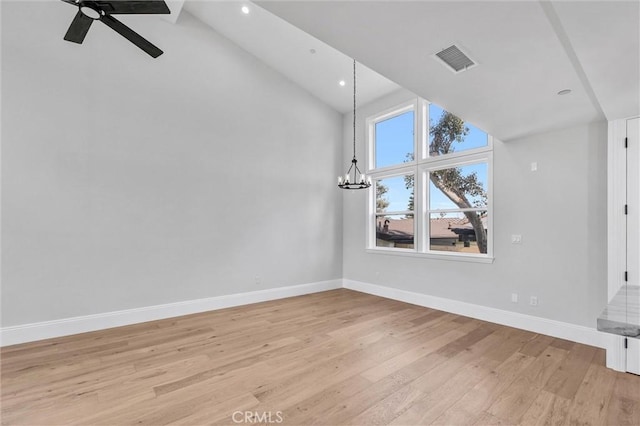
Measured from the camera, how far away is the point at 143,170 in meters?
4.04

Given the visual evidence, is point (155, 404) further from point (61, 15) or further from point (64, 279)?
point (61, 15)

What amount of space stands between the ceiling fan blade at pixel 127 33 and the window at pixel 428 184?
404 cm

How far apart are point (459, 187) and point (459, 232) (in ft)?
2.33

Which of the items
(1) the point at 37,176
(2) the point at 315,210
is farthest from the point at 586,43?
(1) the point at 37,176

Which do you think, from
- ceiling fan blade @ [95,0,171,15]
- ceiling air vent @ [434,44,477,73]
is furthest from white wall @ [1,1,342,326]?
ceiling air vent @ [434,44,477,73]

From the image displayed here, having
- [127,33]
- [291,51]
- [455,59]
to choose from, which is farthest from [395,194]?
[127,33]

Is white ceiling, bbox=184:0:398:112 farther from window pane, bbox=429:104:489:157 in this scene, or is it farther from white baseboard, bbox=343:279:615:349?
white baseboard, bbox=343:279:615:349

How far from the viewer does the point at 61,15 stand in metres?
3.52

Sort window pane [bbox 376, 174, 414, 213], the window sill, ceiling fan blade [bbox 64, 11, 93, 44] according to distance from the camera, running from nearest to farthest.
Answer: ceiling fan blade [bbox 64, 11, 93, 44] < the window sill < window pane [bbox 376, 174, 414, 213]

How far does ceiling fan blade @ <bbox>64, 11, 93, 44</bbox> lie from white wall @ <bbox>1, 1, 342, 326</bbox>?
1388 mm

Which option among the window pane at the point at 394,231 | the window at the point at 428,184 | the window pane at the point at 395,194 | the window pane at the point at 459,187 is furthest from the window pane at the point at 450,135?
the window pane at the point at 394,231

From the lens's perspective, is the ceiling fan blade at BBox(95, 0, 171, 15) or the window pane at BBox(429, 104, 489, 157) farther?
the window pane at BBox(429, 104, 489, 157)

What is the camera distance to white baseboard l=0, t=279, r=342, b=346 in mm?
3262

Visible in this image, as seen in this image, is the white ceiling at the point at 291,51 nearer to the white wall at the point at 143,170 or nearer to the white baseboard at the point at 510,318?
the white wall at the point at 143,170
